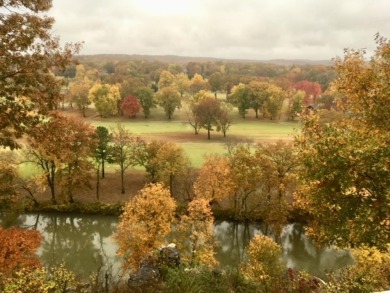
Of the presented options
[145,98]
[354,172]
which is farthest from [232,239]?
[145,98]

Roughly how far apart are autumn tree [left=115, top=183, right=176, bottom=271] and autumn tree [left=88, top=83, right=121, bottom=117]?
219ft

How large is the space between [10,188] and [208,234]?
19.1m

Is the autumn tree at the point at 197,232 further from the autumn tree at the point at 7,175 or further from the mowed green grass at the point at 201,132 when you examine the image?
the mowed green grass at the point at 201,132

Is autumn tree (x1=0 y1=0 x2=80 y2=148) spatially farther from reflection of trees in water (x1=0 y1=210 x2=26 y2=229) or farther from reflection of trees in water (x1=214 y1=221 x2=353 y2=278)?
reflection of trees in water (x1=0 y1=210 x2=26 y2=229)

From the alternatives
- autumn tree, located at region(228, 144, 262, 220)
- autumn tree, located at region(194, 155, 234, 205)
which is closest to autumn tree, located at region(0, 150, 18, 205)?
autumn tree, located at region(194, 155, 234, 205)

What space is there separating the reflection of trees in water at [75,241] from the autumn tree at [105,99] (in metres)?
52.5

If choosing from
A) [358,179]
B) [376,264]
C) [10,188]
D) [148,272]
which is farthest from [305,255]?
[10,188]

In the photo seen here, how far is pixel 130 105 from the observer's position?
3780 inches

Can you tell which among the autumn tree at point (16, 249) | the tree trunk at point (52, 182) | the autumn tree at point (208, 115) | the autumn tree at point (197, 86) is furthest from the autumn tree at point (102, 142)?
the autumn tree at point (197, 86)

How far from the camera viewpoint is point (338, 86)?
57.6ft

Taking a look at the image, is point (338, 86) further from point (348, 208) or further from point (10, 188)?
point (10, 188)

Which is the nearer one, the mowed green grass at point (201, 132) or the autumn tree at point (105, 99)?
the mowed green grass at point (201, 132)

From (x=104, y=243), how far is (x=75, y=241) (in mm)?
3405

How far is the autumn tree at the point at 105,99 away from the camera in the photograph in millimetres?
94812
